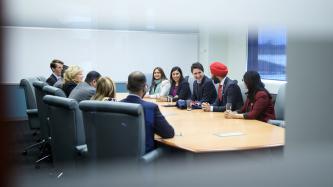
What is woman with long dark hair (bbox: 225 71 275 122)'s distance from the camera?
120 inches

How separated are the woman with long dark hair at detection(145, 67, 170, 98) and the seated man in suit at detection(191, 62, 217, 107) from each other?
542 mm

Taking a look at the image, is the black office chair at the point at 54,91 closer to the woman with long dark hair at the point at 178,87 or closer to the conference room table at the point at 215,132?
the conference room table at the point at 215,132

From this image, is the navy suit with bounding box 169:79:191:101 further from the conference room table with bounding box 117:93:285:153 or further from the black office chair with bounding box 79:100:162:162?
the black office chair with bounding box 79:100:162:162

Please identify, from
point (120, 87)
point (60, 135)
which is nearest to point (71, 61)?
point (120, 87)

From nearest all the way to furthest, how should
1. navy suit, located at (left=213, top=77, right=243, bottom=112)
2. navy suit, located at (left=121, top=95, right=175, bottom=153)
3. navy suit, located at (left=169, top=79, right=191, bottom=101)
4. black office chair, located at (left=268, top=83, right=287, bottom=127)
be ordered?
black office chair, located at (left=268, top=83, right=287, bottom=127) < navy suit, located at (left=121, top=95, right=175, bottom=153) < navy suit, located at (left=213, top=77, right=243, bottom=112) < navy suit, located at (left=169, top=79, right=191, bottom=101)

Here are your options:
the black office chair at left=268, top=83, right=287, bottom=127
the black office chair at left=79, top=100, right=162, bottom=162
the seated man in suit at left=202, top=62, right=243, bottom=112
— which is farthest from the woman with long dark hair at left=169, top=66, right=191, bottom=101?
the black office chair at left=79, top=100, right=162, bottom=162

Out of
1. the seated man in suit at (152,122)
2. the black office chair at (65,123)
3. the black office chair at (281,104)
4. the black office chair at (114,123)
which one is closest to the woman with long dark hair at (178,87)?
the black office chair at (281,104)

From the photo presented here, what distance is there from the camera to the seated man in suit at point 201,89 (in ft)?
12.8

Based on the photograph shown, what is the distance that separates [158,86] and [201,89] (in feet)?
3.27

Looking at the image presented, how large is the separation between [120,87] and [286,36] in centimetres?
437

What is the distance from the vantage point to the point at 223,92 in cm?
362

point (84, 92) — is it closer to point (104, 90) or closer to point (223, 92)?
point (104, 90)

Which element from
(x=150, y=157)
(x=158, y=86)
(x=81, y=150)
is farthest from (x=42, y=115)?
(x=150, y=157)

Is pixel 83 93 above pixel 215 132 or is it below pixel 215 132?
above
